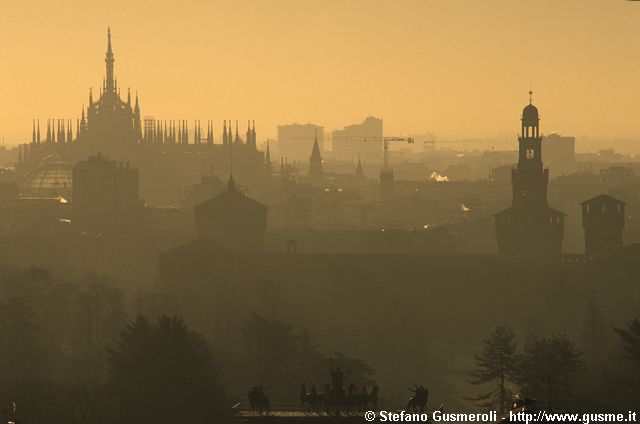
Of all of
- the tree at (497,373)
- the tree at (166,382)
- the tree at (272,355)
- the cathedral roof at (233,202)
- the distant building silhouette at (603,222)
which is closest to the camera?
the tree at (166,382)

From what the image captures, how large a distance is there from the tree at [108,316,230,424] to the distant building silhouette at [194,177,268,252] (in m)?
88.3

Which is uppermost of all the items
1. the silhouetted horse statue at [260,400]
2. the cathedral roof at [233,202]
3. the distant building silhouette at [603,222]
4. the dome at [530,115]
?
the dome at [530,115]

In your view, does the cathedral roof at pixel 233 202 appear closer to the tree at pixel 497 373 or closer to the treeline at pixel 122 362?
the treeline at pixel 122 362

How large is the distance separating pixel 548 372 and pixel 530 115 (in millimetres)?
94477

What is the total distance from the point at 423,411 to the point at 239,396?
828 inches

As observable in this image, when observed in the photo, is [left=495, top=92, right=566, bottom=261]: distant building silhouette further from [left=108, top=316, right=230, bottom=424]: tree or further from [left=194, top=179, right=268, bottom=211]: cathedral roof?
[left=108, top=316, right=230, bottom=424]: tree

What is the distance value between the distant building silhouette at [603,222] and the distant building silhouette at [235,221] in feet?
76.3

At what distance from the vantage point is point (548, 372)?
9875 cm

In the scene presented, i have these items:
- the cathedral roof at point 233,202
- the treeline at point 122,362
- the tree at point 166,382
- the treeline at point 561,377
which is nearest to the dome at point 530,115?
the cathedral roof at point 233,202

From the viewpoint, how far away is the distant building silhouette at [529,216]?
179625 millimetres

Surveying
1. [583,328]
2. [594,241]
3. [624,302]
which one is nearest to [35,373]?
[583,328]

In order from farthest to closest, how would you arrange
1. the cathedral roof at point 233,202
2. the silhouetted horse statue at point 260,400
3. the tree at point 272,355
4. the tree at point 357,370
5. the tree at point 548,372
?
1. the cathedral roof at point 233,202
2. the tree at point 272,355
3. the tree at point 357,370
4. the tree at point 548,372
5. the silhouetted horse statue at point 260,400

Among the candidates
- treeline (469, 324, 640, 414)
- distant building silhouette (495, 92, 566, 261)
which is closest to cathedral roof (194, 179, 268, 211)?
distant building silhouette (495, 92, 566, 261)

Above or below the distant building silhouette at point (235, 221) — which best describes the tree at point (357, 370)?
below
